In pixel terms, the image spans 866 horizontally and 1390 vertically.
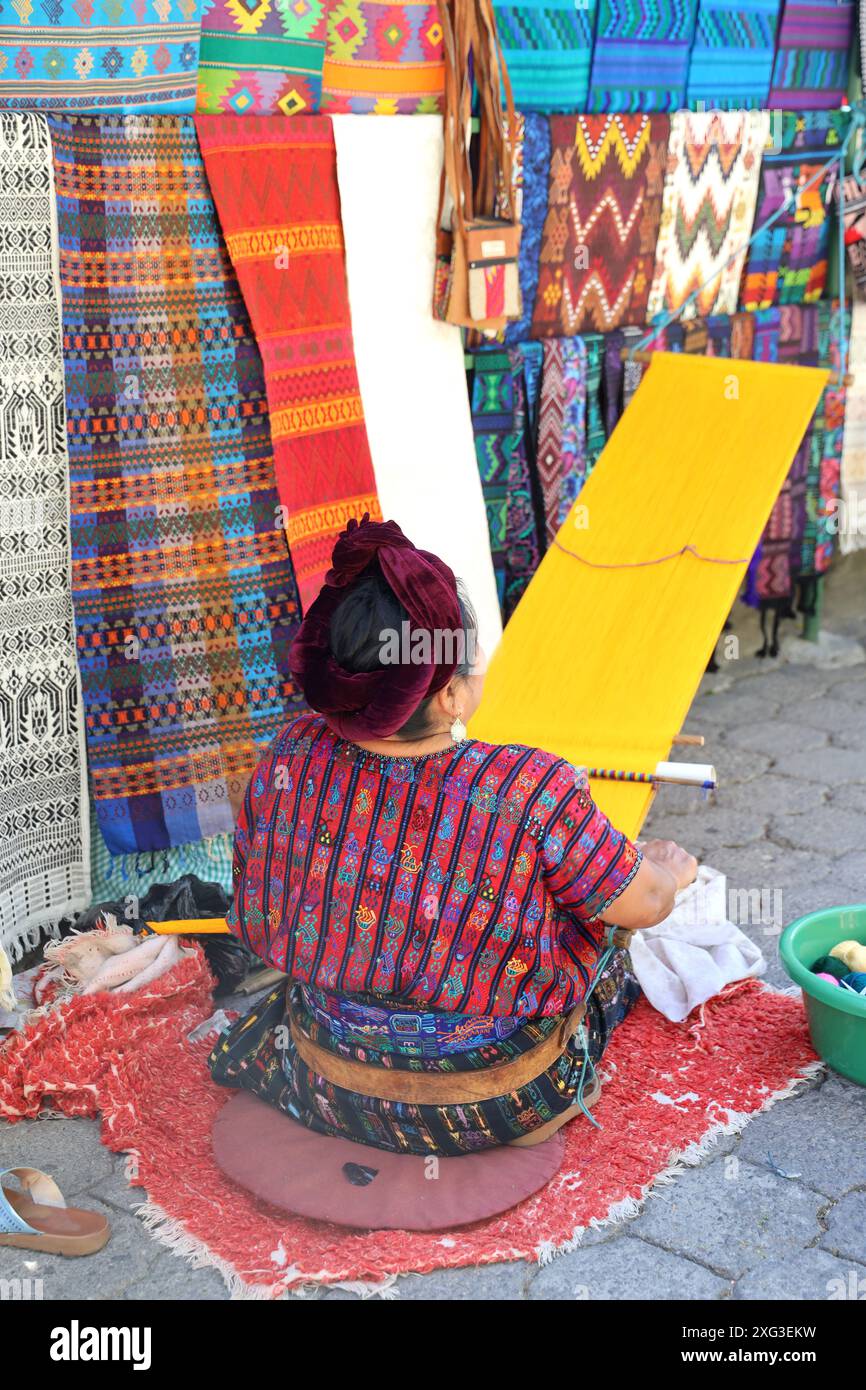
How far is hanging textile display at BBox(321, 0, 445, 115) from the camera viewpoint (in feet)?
10.0

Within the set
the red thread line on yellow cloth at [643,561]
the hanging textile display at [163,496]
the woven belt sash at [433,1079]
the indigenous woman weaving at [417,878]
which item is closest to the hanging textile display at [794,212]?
the red thread line on yellow cloth at [643,561]

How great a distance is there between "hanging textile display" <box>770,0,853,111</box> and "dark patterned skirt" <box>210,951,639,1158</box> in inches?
115

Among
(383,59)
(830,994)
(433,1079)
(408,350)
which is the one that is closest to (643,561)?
(408,350)

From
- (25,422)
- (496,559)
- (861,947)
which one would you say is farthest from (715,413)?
(25,422)

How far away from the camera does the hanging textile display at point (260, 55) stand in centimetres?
285

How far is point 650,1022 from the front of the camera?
8.87 feet

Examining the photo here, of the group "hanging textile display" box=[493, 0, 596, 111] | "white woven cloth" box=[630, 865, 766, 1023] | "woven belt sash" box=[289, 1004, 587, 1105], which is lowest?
"white woven cloth" box=[630, 865, 766, 1023]

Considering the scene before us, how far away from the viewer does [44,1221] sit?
84.1 inches

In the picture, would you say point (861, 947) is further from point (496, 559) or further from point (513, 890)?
point (496, 559)

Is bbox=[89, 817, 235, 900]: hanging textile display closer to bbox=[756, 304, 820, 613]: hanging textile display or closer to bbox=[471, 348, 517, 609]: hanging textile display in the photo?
bbox=[471, 348, 517, 609]: hanging textile display

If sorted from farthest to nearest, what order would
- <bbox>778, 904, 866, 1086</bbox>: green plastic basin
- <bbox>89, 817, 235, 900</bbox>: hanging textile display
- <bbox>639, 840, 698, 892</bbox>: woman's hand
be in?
<bbox>89, 817, 235, 900</bbox>: hanging textile display
<bbox>778, 904, 866, 1086</bbox>: green plastic basin
<bbox>639, 840, 698, 892</bbox>: woman's hand

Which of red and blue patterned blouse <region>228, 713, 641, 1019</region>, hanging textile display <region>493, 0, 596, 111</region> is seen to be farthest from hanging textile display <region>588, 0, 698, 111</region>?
red and blue patterned blouse <region>228, 713, 641, 1019</region>

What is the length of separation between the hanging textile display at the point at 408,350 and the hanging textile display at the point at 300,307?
0.06m

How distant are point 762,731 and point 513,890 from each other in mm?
2360
